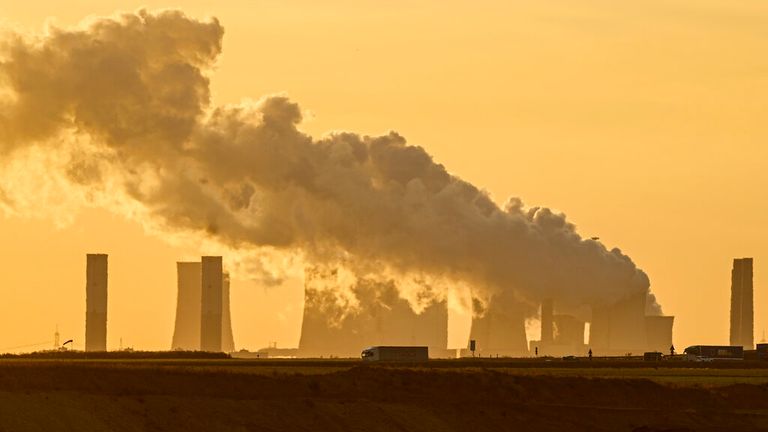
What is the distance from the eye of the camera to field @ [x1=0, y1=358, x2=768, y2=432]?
99938 mm

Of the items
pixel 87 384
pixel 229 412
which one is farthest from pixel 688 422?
pixel 87 384

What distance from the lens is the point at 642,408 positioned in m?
130

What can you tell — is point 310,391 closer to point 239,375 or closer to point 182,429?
point 239,375

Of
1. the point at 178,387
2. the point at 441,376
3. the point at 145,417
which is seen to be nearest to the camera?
the point at 145,417

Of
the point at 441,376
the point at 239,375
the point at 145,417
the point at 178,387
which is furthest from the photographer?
the point at 441,376

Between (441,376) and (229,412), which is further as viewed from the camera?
(441,376)

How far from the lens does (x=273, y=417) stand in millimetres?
106812

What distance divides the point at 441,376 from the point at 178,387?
1021 inches

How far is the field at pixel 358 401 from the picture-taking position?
328 ft

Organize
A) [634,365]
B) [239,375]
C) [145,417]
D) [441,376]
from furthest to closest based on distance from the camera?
[634,365], [441,376], [239,375], [145,417]

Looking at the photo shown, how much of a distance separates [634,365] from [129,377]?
8967 cm

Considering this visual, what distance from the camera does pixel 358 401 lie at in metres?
114

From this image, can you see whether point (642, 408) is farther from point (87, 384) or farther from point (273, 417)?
point (87, 384)

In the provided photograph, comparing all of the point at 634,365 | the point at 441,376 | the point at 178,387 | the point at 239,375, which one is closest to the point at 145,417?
the point at 178,387
